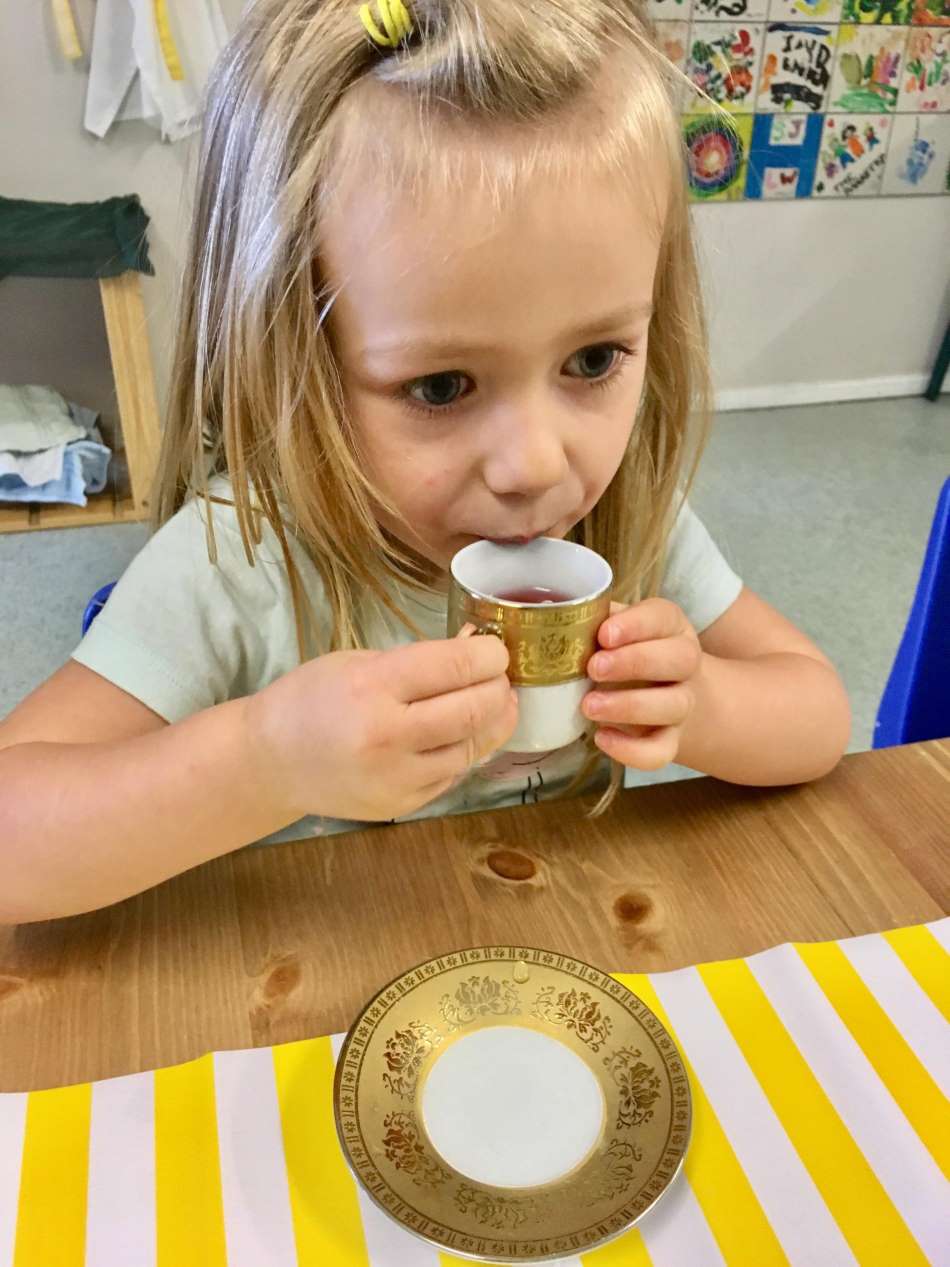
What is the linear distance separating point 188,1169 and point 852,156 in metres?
3.50

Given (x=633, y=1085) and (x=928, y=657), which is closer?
(x=633, y=1085)

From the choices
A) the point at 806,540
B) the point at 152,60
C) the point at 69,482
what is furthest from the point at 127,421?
the point at 806,540

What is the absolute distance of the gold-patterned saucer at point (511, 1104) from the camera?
0.51 meters

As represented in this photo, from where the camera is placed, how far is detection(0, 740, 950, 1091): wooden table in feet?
2.01

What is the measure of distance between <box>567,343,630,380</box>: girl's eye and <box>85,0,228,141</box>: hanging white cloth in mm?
2180

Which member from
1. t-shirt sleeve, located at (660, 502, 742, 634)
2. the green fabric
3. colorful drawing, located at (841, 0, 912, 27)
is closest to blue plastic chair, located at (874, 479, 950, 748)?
t-shirt sleeve, located at (660, 502, 742, 634)

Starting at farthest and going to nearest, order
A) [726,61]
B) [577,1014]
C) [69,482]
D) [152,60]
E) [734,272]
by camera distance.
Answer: [734,272], [726,61], [69,482], [152,60], [577,1014]

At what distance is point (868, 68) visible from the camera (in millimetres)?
3168

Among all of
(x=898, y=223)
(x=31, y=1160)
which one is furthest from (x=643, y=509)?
(x=898, y=223)

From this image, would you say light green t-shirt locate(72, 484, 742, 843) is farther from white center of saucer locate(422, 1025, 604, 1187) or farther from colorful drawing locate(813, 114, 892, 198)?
colorful drawing locate(813, 114, 892, 198)

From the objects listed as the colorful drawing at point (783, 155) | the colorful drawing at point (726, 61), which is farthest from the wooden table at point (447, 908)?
the colorful drawing at point (783, 155)

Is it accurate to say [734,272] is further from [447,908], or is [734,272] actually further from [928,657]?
[447,908]

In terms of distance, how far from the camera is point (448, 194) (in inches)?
24.9

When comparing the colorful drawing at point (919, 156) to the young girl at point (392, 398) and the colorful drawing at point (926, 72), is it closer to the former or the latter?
the colorful drawing at point (926, 72)
